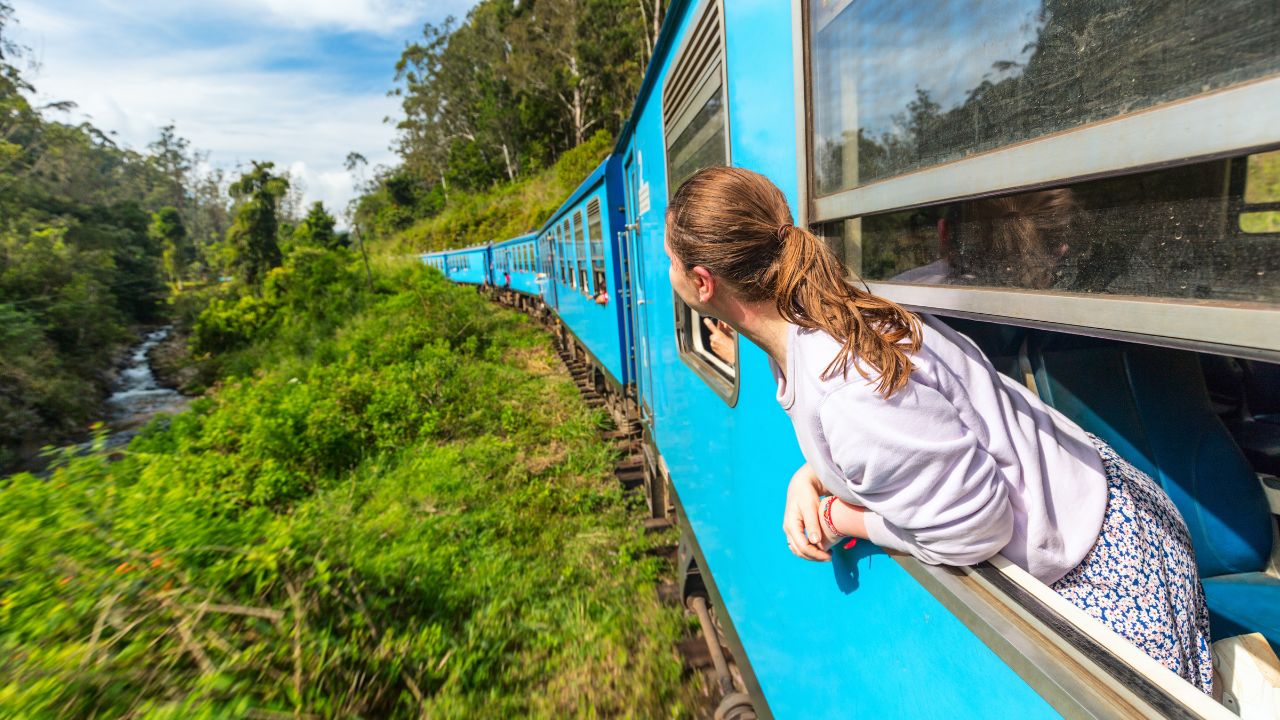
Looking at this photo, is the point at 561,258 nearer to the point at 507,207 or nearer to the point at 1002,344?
the point at 1002,344

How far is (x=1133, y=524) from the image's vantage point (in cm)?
103

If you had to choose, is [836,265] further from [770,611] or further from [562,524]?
[562,524]

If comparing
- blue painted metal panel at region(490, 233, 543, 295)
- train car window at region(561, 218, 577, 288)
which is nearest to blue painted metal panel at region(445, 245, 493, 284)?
blue painted metal panel at region(490, 233, 543, 295)

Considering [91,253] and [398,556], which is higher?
[91,253]

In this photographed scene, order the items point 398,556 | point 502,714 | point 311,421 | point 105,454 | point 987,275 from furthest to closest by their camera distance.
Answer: point 311,421 < point 398,556 < point 105,454 < point 502,714 < point 987,275

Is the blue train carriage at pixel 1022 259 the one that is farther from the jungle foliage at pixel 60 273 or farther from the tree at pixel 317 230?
the tree at pixel 317 230

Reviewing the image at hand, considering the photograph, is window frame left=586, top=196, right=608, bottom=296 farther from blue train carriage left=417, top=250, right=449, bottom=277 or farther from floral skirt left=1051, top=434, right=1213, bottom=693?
blue train carriage left=417, top=250, right=449, bottom=277

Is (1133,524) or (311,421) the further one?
(311,421)

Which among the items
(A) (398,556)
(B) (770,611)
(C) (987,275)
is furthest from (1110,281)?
(A) (398,556)

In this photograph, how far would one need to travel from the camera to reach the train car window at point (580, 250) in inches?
299

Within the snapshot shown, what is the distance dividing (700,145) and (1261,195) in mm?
1906

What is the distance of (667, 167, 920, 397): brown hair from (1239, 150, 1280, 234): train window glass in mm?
440

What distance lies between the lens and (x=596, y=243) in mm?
6672

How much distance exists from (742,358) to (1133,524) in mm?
1126
